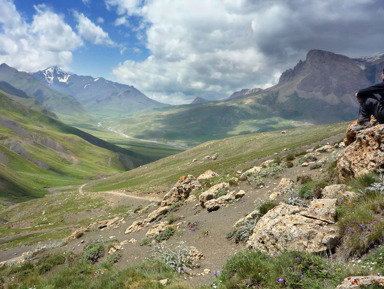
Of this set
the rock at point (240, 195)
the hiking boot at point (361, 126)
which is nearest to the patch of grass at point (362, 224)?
the hiking boot at point (361, 126)

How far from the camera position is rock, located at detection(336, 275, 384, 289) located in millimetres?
4438

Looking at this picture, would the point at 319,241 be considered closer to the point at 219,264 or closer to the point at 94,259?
the point at 219,264

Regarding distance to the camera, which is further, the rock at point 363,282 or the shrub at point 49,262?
the shrub at point 49,262

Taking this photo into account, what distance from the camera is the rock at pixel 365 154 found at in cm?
1042

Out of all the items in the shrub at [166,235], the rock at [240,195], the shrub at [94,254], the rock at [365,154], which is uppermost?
the rock at [365,154]

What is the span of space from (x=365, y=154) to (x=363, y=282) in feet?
28.7

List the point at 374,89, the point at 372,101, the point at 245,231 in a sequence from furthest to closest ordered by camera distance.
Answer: the point at 245,231, the point at 372,101, the point at 374,89

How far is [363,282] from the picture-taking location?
4.54 metres

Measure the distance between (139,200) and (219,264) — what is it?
47513 millimetres

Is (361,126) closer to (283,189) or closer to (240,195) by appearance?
(283,189)

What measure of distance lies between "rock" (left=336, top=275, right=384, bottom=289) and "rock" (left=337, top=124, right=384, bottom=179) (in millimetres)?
7591

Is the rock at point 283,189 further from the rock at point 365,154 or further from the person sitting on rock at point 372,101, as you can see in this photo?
the person sitting on rock at point 372,101

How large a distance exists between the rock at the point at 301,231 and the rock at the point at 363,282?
2827 millimetres

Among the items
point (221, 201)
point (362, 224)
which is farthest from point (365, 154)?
point (221, 201)
